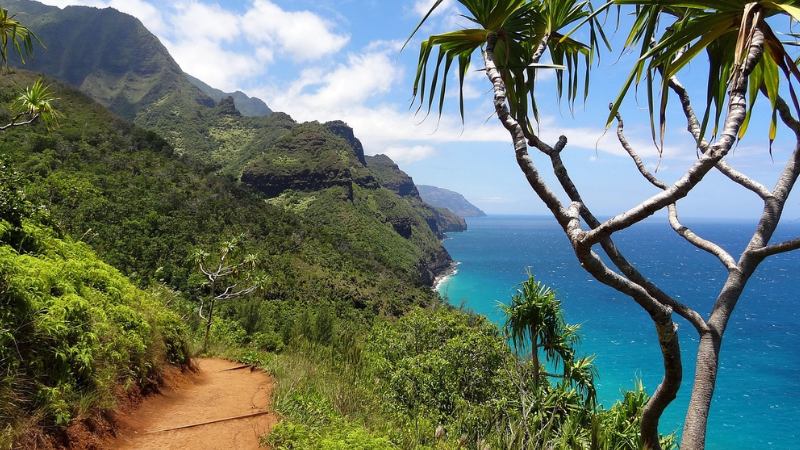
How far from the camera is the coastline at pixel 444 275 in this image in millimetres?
84938

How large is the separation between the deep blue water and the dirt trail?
10.7ft

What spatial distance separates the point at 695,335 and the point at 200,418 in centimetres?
6643

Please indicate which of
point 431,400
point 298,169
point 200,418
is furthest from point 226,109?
point 200,418

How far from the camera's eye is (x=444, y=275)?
96812mm

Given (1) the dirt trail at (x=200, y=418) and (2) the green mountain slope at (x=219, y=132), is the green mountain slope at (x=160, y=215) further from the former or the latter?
(1) the dirt trail at (x=200, y=418)

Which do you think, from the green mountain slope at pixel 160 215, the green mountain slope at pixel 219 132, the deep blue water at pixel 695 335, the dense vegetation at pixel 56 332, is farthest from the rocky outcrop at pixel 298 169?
the dense vegetation at pixel 56 332

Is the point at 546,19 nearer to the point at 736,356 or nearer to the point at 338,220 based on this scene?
the point at 736,356

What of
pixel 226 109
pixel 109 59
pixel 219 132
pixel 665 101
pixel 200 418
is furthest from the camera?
pixel 109 59

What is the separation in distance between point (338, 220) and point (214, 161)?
41.1m

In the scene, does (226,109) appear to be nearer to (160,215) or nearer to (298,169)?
(298,169)

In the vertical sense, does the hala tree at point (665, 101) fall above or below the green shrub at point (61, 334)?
above

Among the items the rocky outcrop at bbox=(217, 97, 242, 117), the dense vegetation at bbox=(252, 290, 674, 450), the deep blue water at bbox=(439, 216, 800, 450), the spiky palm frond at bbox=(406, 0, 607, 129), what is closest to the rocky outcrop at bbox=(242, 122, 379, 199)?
the deep blue water at bbox=(439, 216, 800, 450)

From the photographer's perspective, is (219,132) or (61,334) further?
(219,132)

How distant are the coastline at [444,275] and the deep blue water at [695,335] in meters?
1.57
